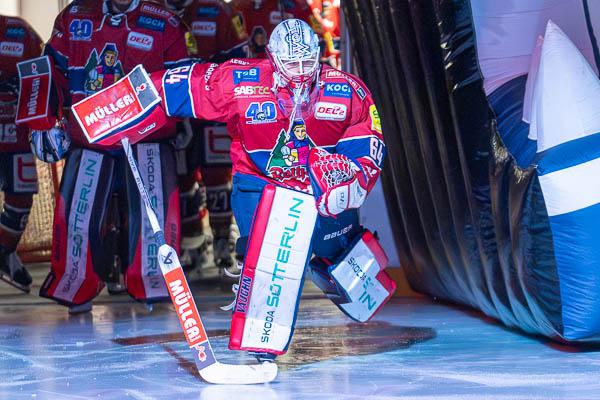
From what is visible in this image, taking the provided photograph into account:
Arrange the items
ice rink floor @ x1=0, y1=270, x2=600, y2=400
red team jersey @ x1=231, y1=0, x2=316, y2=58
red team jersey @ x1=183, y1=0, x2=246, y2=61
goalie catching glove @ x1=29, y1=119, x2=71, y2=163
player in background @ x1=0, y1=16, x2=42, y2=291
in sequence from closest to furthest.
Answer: ice rink floor @ x1=0, y1=270, x2=600, y2=400 → goalie catching glove @ x1=29, y1=119, x2=71, y2=163 → player in background @ x1=0, y1=16, x2=42, y2=291 → red team jersey @ x1=183, y1=0, x2=246, y2=61 → red team jersey @ x1=231, y1=0, x2=316, y2=58

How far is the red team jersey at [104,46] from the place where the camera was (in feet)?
17.7

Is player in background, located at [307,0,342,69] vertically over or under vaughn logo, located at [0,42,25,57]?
under

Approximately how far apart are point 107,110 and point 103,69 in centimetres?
138

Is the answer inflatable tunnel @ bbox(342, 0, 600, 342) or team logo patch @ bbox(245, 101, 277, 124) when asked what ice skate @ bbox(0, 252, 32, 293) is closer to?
inflatable tunnel @ bbox(342, 0, 600, 342)

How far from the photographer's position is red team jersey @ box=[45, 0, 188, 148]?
5402 mm

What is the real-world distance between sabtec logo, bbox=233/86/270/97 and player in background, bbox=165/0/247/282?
2272mm

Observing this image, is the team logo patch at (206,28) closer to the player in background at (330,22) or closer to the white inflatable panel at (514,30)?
the player in background at (330,22)

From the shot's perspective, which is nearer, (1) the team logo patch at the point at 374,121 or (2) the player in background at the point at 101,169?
(1) the team logo patch at the point at 374,121

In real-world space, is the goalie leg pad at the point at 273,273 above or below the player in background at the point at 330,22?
above

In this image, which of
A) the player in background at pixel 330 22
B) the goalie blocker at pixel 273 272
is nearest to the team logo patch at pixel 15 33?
the player in background at pixel 330 22

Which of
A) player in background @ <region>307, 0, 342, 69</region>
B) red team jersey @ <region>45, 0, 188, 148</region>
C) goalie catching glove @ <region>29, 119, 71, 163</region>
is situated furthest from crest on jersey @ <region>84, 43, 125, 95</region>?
player in background @ <region>307, 0, 342, 69</region>

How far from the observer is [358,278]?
14.1 feet

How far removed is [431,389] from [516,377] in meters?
0.32

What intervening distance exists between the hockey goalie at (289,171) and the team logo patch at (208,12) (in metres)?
2.60
